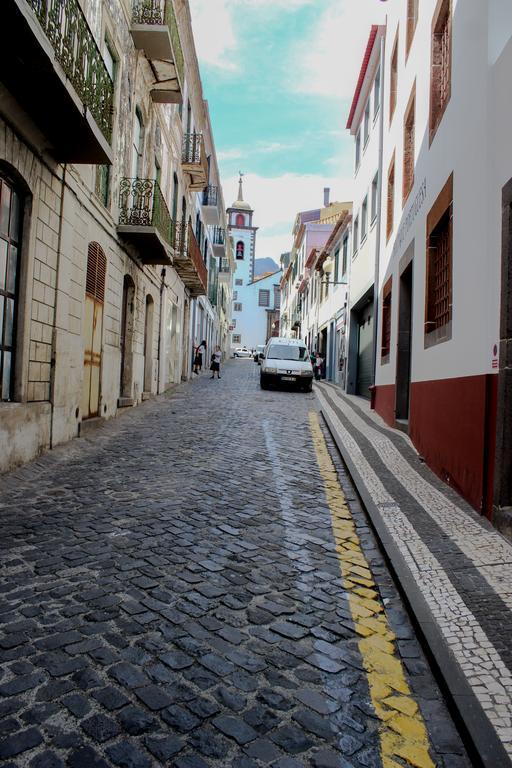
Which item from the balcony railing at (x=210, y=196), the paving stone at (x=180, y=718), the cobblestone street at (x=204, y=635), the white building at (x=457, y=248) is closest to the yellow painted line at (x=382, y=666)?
the cobblestone street at (x=204, y=635)

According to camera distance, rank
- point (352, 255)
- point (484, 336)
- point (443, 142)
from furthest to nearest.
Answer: point (352, 255)
point (443, 142)
point (484, 336)

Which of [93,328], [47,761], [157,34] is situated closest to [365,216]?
[157,34]

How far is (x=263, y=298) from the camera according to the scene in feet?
270

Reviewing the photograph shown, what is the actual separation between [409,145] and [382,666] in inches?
433

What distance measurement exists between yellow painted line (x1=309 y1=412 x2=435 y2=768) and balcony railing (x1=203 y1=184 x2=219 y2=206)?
2480 centimetres

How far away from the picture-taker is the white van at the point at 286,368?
19859mm

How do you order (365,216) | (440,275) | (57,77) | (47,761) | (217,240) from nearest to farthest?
(47,761) → (57,77) → (440,275) → (365,216) → (217,240)

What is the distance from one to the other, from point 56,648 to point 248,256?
83.0 metres

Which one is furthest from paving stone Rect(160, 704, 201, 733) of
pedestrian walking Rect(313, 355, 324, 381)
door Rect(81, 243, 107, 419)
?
pedestrian walking Rect(313, 355, 324, 381)

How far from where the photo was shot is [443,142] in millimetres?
7688

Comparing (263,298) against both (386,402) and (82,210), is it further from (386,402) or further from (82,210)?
(82,210)

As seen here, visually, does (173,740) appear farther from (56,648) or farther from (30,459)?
(30,459)

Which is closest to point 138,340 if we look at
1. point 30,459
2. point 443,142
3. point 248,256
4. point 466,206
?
point 30,459

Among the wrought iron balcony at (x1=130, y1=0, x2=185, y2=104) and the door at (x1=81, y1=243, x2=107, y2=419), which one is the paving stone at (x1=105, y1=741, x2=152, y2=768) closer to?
the door at (x1=81, y1=243, x2=107, y2=419)
